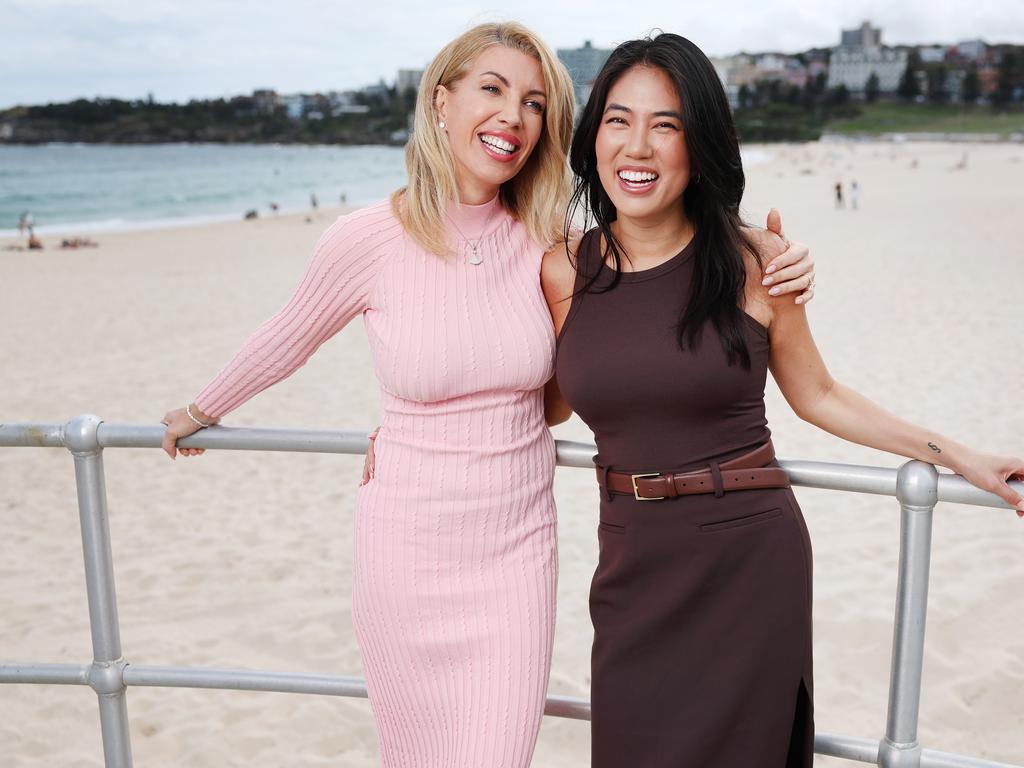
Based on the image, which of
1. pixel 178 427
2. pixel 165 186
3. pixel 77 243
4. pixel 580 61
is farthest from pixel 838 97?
pixel 178 427

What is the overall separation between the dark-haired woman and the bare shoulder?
10 centimetres

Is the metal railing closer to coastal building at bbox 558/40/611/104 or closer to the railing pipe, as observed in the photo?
the railing pipe

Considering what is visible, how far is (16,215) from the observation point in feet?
124

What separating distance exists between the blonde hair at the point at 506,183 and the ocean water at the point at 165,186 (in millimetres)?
31327

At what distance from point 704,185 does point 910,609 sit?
2.99ft

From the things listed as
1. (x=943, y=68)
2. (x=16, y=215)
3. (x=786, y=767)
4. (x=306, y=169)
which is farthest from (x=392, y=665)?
(x=943, y=68)

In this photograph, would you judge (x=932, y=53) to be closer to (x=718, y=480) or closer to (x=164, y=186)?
(x=164, y=186)

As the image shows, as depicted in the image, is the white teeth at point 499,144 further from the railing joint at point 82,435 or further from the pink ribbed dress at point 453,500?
the railing joint at point 82,435

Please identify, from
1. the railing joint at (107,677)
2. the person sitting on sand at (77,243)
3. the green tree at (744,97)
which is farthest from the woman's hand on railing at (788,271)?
the green tree at (744,97)

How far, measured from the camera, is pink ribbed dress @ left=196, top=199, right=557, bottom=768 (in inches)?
77.1

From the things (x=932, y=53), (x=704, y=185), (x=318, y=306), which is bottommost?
(x=318, y=306)

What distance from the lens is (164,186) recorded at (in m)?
53.0

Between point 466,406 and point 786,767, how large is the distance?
3.13 ft

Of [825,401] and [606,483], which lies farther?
[825,401]
